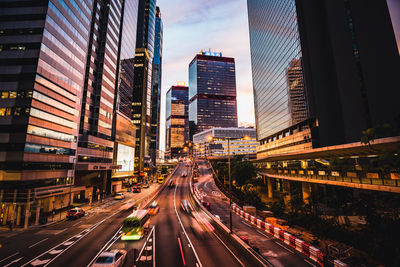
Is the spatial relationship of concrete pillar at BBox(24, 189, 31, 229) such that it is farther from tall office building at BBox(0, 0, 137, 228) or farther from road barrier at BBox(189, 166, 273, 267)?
road barrier at BBox(189, 166, 273, 267)

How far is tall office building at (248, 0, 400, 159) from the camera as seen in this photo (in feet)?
142

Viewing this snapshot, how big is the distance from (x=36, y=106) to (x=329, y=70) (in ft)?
242

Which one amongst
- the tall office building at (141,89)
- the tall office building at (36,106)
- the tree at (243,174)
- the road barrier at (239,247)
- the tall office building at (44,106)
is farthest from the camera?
the tall office building at (141,89)

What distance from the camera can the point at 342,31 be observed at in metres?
50.7

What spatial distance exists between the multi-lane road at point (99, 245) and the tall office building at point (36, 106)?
8879mm

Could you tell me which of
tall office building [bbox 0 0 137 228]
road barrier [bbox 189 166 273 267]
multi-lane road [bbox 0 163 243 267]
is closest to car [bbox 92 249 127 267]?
multi-lane road [bbox 0 163 243 267]

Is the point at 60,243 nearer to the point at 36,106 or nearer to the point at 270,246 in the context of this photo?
the point at 270,246

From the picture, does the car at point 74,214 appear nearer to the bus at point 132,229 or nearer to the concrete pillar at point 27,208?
the concrete pillar at point 27,208

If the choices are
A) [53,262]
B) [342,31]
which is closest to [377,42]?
[342,31]

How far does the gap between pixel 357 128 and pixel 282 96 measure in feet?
96.1

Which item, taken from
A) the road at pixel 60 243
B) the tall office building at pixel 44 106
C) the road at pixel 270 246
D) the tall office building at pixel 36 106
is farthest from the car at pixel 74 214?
the road at pixel 270 246

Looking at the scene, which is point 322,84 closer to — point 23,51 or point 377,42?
point 377,42

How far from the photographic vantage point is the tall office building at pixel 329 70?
4322 cm

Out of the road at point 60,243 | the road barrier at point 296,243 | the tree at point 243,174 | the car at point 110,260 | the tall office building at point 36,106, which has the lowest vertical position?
the road at point 60,243
